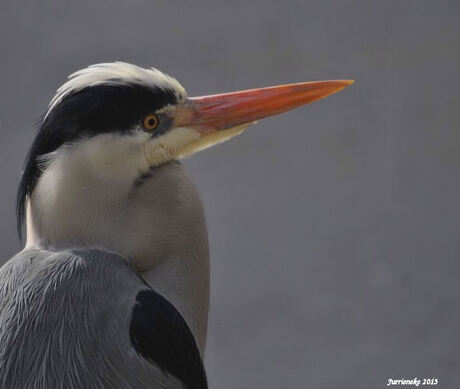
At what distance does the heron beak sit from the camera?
1.23 meters

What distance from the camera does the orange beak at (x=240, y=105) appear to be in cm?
123

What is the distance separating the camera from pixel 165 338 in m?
1.09

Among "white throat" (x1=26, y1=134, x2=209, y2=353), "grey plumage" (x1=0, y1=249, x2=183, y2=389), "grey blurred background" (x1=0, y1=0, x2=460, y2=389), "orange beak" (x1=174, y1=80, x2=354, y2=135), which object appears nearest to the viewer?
"grey plumage" (x1=0, y1=249, x2=183, y2=389)

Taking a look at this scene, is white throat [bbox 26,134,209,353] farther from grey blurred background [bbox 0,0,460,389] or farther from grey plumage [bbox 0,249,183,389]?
grey blurred background [bbox 0,0,460,389]

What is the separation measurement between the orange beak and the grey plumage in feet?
0.79

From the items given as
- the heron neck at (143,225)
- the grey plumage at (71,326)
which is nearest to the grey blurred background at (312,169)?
the heron neck at (143,225)

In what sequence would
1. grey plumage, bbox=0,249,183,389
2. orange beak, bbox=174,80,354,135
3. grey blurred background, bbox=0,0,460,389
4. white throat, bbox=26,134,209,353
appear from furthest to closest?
grey blurred background, bbox=0,0,460,389 → orange beak, bbox=174,80,354,135 → white throat, bbox=26,134,209,353 → grey plumage, bbox=0,249,183,389

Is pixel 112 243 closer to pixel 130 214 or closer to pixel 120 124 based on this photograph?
pixel 130 214

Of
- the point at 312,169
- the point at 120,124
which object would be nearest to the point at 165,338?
the point at 120,124

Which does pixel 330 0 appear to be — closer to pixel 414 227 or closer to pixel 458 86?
pixel 458 86

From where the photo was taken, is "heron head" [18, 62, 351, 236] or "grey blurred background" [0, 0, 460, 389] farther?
"grey blurred background" [0, 0, 460, 389]

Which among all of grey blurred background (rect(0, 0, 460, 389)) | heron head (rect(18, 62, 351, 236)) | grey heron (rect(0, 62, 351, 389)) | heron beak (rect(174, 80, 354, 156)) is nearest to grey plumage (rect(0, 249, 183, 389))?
grey heron (rect(0, 62, 351, 389))

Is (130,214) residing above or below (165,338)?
above

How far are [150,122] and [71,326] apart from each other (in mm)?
298
